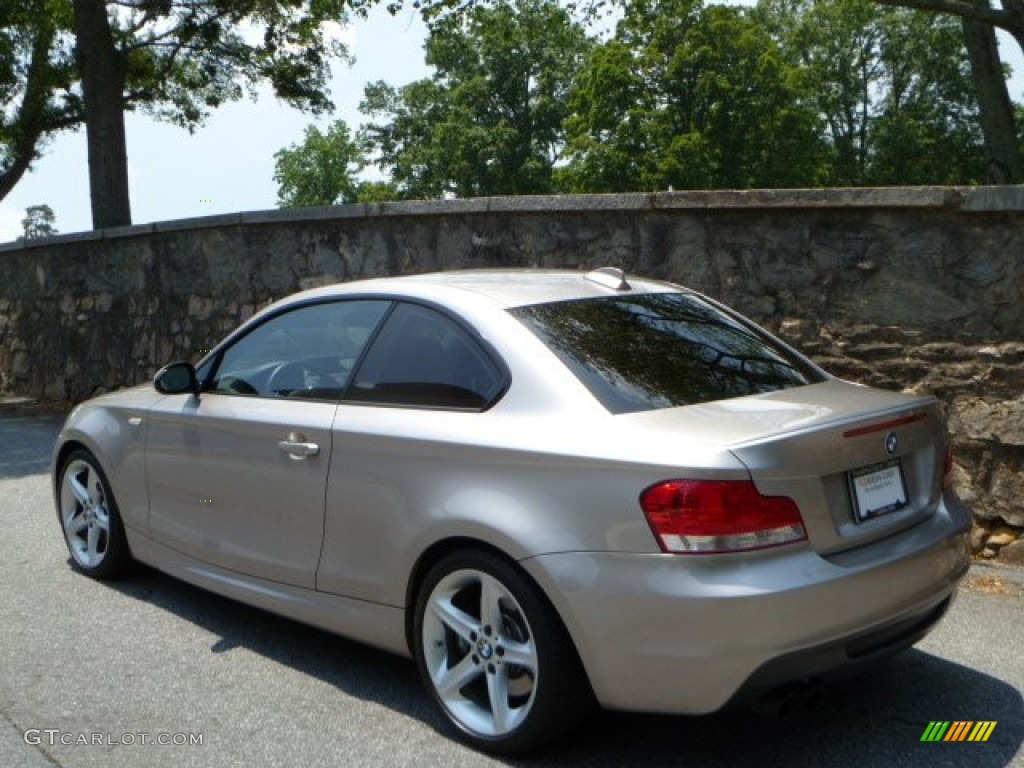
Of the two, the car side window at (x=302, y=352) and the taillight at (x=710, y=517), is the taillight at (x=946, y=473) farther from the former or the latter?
the car side window at (x=302, y=352)

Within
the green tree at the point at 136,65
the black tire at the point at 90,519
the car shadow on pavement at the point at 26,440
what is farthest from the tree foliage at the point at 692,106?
the black tire at the point at 90,519

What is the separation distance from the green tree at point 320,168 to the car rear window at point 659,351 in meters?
68.2

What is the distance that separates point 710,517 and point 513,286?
1.50 metres

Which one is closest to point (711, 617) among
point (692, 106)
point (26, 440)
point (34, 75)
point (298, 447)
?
point (298, 447)

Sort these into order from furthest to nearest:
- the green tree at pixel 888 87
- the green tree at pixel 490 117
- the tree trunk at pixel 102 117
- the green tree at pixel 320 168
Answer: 1. the green tree at pixel 320 168
2. the green tree at pixel 490 117
3. the green tree at pixel 888 87
4. the tree trunk at pixel 102 117

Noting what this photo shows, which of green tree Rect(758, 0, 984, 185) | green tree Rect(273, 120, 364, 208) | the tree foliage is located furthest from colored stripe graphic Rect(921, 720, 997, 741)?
green tree Rect(273, 120, 364, 208)

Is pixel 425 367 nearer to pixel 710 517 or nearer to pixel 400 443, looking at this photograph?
pixel 400 443

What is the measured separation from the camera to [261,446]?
453 cm

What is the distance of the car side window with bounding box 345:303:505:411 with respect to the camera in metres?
3.93

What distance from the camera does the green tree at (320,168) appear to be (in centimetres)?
7188

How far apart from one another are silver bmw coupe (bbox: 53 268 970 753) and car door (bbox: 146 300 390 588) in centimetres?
1

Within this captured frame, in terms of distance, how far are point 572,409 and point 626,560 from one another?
541 millimetres

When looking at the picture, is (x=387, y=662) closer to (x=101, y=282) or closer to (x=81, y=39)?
(x=101, y=282)

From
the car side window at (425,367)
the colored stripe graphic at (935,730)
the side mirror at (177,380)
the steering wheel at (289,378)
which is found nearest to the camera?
the colored stripe graphic at (935,730)
